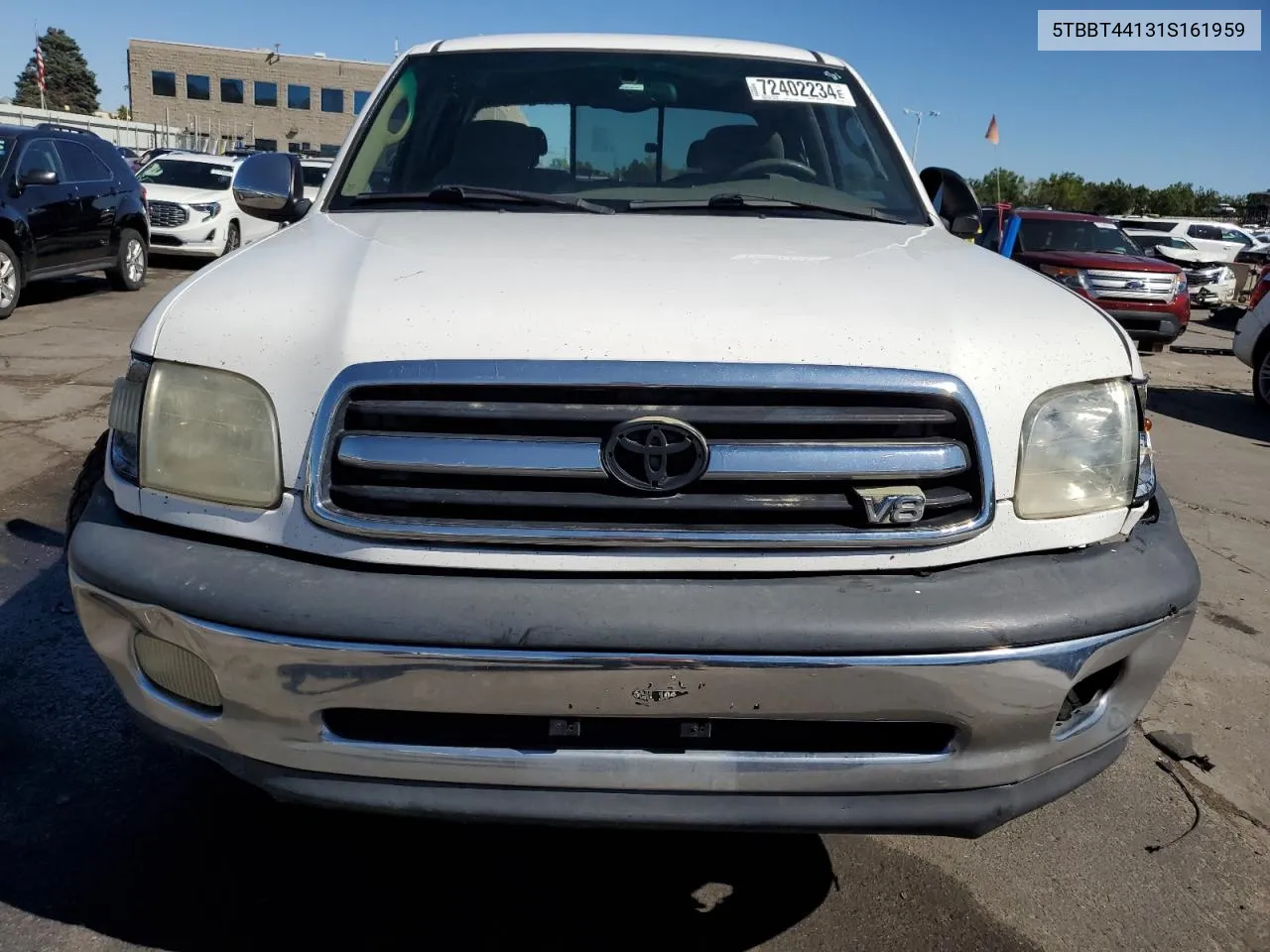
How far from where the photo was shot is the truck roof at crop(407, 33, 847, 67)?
11.5ft

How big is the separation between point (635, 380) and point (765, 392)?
0.23 meters

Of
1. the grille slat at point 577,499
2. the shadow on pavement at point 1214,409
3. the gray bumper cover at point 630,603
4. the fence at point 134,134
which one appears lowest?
the shadow on pavement at point 1214,409

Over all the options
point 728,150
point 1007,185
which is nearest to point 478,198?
point 728,150

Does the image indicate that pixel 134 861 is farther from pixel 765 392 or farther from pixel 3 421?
pixel 3 421

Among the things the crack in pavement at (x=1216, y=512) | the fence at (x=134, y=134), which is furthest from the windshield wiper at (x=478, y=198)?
the fence at (x=134, y=134)

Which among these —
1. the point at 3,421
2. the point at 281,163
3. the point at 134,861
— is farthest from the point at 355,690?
the point at 3,421

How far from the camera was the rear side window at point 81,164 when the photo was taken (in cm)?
1129

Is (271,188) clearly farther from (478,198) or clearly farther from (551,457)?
(551,457)

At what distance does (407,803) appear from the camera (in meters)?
1.85

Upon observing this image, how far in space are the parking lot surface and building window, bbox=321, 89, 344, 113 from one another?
218 feet

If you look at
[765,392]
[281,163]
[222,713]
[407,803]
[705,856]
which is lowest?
[705,856]

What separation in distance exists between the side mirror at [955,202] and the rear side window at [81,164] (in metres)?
10.5

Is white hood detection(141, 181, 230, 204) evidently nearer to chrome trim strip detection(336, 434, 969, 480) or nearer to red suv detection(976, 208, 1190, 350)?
red suv detection(976, 208, 1190, 350)

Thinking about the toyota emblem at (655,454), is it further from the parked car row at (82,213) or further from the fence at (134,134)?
the fence at (134,134)
